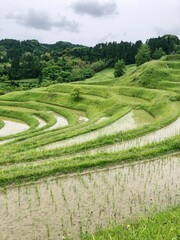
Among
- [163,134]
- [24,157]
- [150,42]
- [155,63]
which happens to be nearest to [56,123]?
[163,134]

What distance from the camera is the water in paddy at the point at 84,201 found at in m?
8.68

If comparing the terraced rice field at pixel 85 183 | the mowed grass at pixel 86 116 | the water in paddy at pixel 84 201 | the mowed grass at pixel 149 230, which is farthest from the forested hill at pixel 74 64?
the mowed grass at pixel 149 230

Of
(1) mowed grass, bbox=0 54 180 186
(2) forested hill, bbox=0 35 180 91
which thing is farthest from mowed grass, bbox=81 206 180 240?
(2) forested hill, bbox=0 35 180 91

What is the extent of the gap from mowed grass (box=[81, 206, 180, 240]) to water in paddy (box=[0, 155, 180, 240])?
0.73 m

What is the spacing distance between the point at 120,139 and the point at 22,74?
74644mm

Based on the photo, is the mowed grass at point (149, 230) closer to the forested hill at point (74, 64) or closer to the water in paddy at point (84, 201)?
the water in paddy at point (84, 201)

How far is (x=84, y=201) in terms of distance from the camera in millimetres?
10211

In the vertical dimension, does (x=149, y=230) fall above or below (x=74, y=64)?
below

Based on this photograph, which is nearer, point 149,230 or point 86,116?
point 149,230

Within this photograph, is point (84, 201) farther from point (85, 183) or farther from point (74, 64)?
point (74, 64)

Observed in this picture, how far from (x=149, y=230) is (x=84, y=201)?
3.37 metres

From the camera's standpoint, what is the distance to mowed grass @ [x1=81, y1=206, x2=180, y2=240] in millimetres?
6801

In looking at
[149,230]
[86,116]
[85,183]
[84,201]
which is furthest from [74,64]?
[149,230]

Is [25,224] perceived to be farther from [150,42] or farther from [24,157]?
[150,42]
